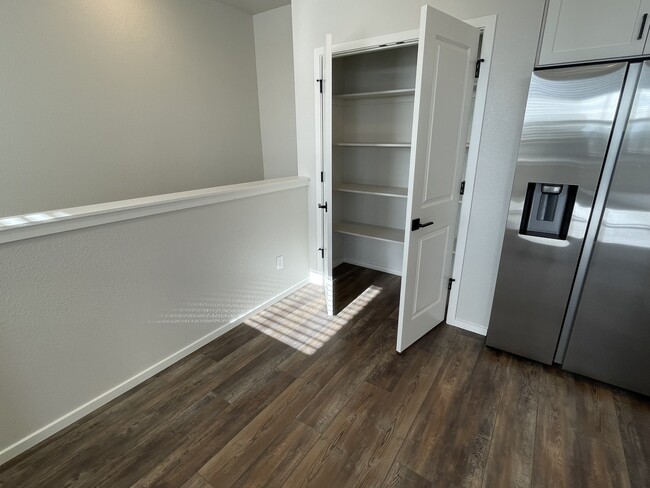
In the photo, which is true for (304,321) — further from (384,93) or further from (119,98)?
(119,98)

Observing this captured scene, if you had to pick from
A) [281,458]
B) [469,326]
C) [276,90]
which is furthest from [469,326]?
[276,90]

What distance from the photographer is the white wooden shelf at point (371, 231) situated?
3045 mm

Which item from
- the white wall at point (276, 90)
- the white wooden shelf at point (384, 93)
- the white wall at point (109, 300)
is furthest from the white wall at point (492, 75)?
the white wall at point (109, 300)

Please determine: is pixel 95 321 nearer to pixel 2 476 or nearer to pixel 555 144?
pixel 2 476

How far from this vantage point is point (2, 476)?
1.46 meters

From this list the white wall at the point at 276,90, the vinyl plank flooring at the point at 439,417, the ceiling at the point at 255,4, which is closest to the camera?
the vinyl plank flooring at the point at 439,417

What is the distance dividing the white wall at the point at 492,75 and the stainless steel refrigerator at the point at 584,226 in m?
0.21

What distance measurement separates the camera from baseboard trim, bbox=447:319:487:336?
246cm

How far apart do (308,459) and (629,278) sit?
1.98 metres

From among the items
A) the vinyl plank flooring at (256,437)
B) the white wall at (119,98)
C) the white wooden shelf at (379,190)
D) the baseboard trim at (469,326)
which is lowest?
the vinyl plank flooring at (256,437)

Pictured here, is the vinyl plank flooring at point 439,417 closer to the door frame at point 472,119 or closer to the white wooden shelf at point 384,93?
the door frame at point 472,119

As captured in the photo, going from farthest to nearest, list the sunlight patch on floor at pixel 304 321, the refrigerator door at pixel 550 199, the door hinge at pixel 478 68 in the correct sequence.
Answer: the sunlight patch on floor at pixel 304 321 < the door hinge at pixel 478 68 < the refrigerator door at pixel 550 199

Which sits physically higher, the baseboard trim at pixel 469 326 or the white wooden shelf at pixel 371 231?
the white wooden shelf at pixel 371 231

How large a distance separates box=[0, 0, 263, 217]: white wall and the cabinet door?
3.00 m
